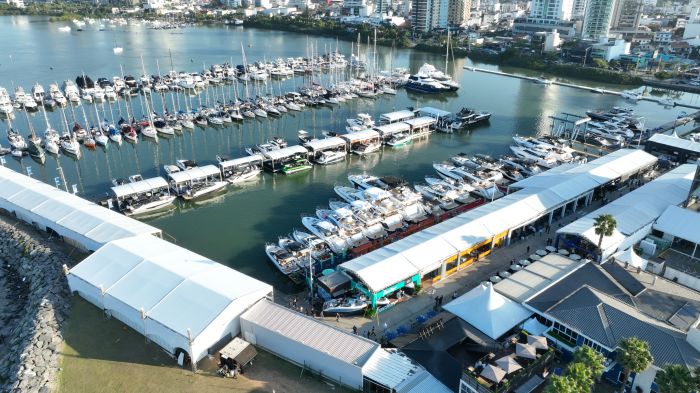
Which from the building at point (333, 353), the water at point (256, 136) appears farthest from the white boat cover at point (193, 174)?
the building at point (333, 353)

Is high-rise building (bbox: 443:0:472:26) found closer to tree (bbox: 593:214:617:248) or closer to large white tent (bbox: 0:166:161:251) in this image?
tree (bbox: 593:214:617:248)

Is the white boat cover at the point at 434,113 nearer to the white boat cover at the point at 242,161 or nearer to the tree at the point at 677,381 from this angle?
the white boat cover at the point at 242,161

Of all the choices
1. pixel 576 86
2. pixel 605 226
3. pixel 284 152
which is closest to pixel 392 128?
pixel 284 152

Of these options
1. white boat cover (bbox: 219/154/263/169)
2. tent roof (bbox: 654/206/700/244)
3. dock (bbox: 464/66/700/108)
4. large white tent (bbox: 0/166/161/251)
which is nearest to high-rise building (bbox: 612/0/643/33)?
dock (bbox: 464/66/700/108)

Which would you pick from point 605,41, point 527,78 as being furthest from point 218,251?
point 605,41

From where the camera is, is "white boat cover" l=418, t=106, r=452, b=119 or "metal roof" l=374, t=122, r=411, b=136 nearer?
"metal roof" l=374, t=122, r=411, b=136
